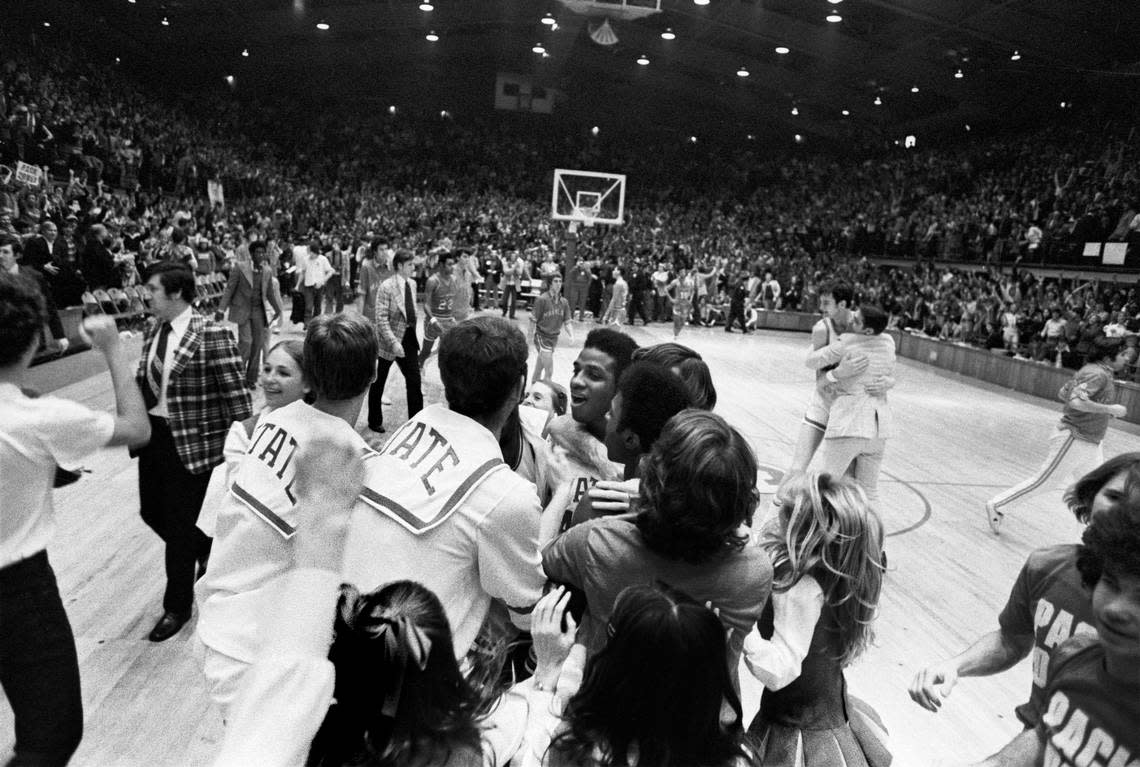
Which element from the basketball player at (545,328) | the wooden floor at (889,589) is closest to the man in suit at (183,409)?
the wooden floor at (889,589)

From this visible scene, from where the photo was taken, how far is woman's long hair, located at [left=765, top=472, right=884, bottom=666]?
1.75m

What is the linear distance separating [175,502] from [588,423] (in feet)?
6.17

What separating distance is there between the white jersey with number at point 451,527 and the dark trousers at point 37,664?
84 centimetres

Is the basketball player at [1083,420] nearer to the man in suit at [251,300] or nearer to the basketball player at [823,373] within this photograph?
the basketball player at [823,373]

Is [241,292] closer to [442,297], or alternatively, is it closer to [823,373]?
[442,297]

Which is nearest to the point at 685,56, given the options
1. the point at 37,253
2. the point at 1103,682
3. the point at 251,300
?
the point at 251,300

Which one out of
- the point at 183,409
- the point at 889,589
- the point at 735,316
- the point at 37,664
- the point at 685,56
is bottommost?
the point at 889,589

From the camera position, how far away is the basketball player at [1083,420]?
15.2 ft

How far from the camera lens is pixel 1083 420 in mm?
4879

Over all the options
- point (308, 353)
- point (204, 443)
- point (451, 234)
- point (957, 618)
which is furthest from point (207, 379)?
point (451, 234)

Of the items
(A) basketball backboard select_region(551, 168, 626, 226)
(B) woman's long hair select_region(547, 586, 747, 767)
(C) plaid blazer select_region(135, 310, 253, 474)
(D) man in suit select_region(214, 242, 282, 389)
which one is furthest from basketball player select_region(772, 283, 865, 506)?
(A) basketball backboard select_region(551, 168, 626, 226)

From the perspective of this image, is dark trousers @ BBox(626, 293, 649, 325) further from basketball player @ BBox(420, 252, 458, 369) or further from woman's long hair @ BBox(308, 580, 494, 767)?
woman's long hair @ BBox(308, 580, 494, 767)

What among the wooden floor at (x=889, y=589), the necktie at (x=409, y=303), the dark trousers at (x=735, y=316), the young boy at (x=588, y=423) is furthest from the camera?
the dark trousers at (x=735, y=316)

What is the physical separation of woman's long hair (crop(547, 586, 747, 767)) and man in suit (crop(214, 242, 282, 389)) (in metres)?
7.07
